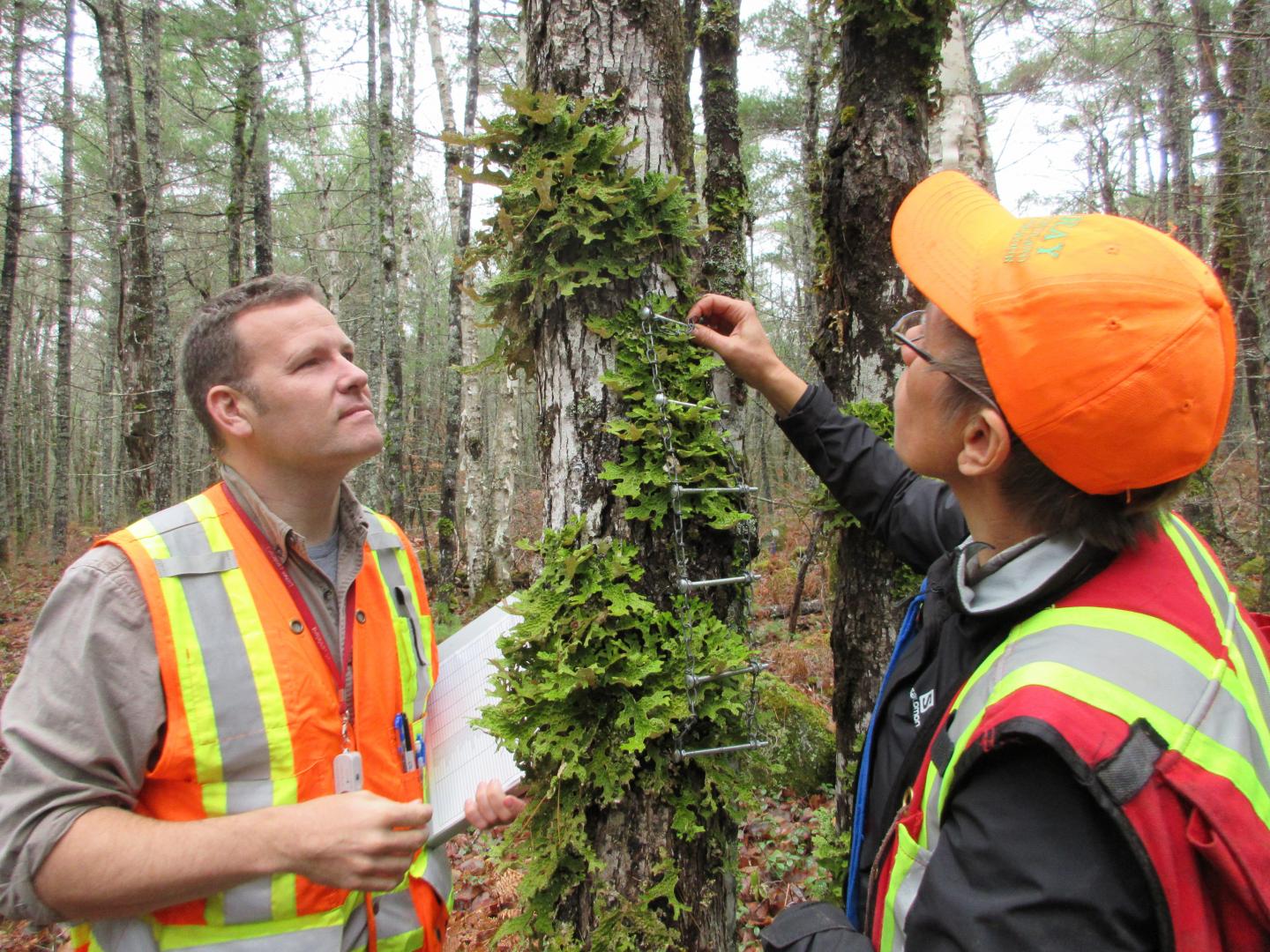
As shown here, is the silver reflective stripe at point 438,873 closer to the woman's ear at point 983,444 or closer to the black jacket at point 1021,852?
the black jacket at point 1021,852

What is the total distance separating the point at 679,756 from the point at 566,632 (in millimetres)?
461

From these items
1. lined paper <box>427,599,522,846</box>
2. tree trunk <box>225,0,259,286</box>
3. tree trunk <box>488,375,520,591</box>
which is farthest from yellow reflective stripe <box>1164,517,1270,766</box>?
tree trunk <box>225,0,259,286</box>

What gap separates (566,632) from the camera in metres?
1.91

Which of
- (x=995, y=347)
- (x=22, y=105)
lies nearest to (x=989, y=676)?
(x=995, y=347)

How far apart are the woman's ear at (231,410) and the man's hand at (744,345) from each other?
1314mm

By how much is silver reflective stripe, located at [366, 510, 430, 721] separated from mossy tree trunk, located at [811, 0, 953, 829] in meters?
1.80

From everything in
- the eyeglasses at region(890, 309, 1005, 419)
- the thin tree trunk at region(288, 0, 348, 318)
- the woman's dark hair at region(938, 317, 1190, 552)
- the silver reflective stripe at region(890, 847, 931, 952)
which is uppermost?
the thin tree trunk at region(288, 0, 348, 318)

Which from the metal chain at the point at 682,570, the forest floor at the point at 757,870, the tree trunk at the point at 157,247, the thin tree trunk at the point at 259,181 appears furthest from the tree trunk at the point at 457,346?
the metal chain at the point at 682,570

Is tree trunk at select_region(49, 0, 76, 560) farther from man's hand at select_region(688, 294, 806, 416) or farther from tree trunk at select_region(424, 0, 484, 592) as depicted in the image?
man's hand at select_region(688, 294, 806, 416)

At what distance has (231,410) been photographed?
2.04m

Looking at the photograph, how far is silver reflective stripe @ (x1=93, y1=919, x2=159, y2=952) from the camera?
1565 mm

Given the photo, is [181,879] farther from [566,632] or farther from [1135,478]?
[1135,478]

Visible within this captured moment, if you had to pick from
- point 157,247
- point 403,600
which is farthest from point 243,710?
point 157,247

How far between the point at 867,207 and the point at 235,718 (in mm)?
3081
